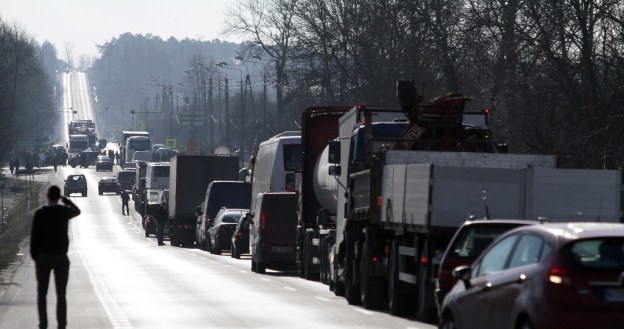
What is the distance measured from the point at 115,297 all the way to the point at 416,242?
700 cm

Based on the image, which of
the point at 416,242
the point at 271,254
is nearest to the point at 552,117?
the point at 271,254

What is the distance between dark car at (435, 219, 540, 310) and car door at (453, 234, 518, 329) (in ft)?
7.22

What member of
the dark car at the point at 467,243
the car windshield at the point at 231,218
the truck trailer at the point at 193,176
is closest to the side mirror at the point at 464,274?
the dark car at the point at 467,243

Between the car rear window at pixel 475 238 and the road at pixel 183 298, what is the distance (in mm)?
1983

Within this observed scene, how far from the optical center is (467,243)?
51.3ft

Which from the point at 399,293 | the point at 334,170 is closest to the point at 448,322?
the point at 399,293

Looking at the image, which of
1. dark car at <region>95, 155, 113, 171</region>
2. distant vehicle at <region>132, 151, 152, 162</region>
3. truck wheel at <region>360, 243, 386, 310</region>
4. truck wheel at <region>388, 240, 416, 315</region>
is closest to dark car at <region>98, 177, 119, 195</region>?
distant vehicle at <region>132, 151, 152, 162</region>

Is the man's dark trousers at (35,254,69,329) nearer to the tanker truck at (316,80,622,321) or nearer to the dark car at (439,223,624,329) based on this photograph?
the tanker truck at (316,80,622,321)

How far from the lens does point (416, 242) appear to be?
17.9 metres

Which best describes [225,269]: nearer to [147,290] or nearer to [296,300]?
[147,290]

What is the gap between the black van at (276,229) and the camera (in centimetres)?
3328

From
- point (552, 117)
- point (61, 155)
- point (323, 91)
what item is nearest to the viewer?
point (552, 117)

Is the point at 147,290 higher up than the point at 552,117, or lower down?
lower down

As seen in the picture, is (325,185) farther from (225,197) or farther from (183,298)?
(225,197)
